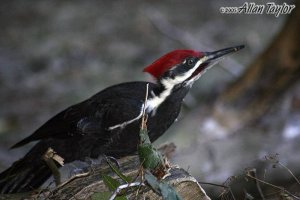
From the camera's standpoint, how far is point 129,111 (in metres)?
3.70

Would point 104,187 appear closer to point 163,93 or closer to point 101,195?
point 101,195

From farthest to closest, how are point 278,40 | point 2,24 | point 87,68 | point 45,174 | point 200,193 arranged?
1. point 2,24
2. point 87,68
3. point 278,40
4. point 45,174
5. point 200,193

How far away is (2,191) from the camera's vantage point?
3971 millimetres

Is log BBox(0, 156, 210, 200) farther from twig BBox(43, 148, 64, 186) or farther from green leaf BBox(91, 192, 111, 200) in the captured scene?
twig BBox(43, 148, 64, 186)

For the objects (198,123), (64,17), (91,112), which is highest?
(64,17)

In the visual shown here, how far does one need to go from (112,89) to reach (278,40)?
6.51 ft

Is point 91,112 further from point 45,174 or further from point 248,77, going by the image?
point 248,77

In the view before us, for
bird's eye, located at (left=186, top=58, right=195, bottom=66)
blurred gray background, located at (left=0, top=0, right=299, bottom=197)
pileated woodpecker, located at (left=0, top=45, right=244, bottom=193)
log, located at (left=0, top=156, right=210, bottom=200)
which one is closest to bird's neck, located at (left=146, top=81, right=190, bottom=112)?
pileated woodpecker, located at (left=0, top=45, right=244, bottom=193)

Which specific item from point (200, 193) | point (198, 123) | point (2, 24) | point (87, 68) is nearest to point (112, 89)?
point (200, 193)

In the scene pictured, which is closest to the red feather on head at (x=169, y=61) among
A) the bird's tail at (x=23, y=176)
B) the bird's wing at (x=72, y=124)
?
the bird's wing at (x=72, y=124)

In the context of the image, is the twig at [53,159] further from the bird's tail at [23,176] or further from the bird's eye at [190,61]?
the bird's eye at [190,61]

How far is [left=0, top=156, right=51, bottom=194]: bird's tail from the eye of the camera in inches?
157

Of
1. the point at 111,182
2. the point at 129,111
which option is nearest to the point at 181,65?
the point at 129,111

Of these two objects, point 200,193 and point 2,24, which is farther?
point 2,24
